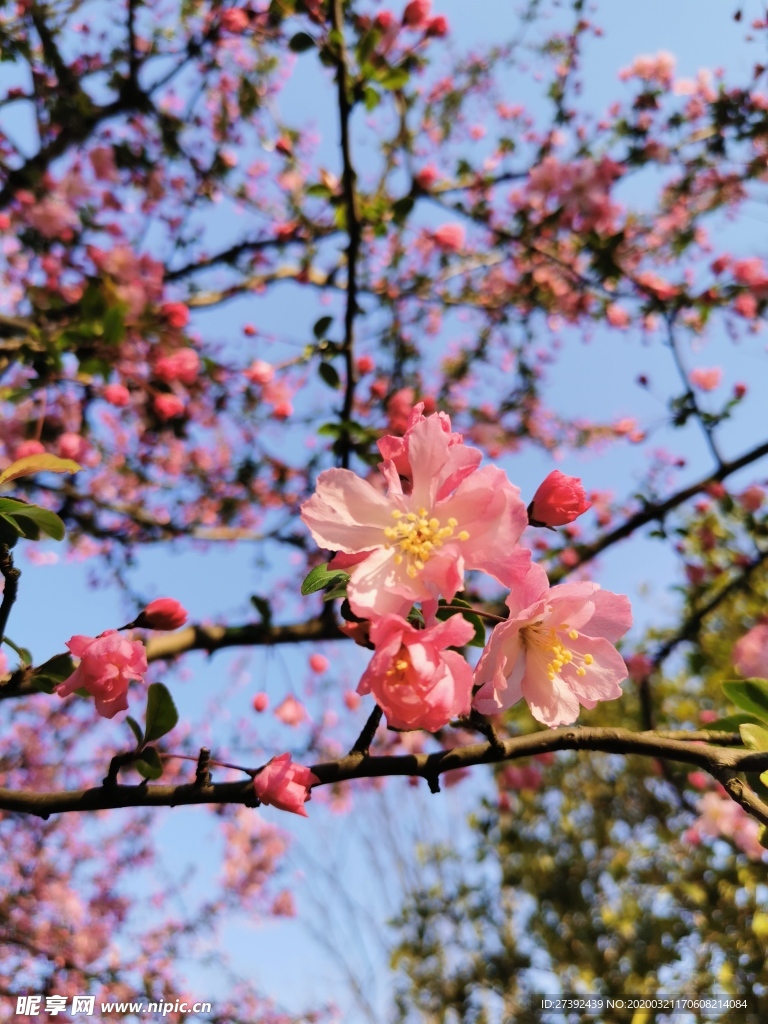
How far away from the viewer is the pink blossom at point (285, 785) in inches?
29.5

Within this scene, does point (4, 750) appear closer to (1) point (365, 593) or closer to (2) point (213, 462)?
(2) point (213, 462)

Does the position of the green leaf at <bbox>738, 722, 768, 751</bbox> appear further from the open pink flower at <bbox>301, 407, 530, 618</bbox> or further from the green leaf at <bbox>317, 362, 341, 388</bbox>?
the green leaf at <bbox>317, 362, 341, 388</bbox>

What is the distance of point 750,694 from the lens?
896 mm

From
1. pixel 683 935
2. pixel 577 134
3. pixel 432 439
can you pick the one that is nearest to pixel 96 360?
pixel 432 439

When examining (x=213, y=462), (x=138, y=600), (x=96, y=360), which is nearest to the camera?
(x=96, y=360)

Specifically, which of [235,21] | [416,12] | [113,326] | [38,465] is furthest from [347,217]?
[235,21]

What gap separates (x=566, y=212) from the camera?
11.8 feet

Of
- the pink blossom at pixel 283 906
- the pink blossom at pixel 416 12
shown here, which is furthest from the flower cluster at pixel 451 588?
the pink blossom at pixel 283 906

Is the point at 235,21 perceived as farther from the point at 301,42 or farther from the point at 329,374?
the point at 329,374

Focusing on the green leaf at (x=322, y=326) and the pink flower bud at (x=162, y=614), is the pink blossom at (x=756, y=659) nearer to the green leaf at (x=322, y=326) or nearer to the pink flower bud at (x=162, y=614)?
the pink flower bud at (x=162, y=614)

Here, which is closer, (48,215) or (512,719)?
(48,215)

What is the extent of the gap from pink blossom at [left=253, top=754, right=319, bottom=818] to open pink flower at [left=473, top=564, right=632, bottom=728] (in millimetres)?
221

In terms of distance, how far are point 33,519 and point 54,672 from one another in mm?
225

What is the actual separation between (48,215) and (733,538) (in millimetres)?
4362
